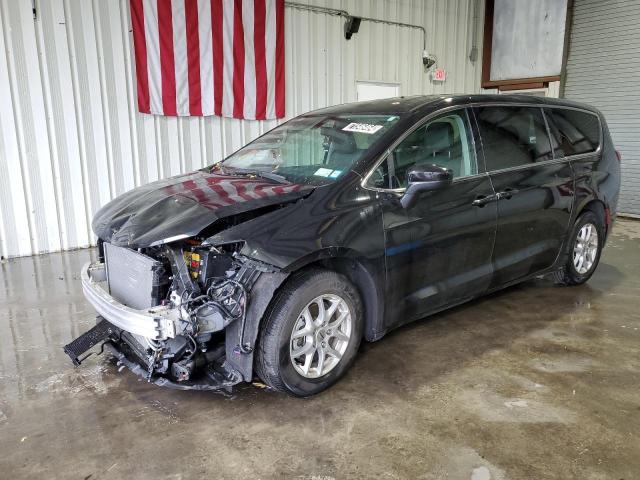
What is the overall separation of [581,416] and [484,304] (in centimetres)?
161

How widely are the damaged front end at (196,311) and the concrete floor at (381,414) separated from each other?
24cm

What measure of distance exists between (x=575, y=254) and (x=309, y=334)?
278cm

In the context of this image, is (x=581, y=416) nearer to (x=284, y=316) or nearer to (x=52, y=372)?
(x=284, y=316)

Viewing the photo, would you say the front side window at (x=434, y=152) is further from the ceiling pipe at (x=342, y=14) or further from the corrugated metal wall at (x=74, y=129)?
the ceiling pipe at (x=342, y=14)

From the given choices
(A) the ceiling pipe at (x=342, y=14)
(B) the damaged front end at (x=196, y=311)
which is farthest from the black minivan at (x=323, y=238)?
(A) the ceiling pipe at (x=342, y=14)

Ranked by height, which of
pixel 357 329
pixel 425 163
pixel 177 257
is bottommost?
pixel 357 329

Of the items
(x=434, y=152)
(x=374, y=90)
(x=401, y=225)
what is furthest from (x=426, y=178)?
(x=374, y=90)

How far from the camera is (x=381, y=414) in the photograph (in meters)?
2.49

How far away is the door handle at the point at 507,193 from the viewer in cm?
325

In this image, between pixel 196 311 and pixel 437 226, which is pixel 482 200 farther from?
pixel 196 311

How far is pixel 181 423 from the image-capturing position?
7.98ft

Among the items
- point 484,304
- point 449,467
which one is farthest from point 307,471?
point 484,304

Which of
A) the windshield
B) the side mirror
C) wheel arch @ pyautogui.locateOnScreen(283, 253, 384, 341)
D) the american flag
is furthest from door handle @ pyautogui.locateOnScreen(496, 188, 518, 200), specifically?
the american flag

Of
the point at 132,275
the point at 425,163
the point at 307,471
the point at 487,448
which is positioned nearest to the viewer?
the point at 307,471
